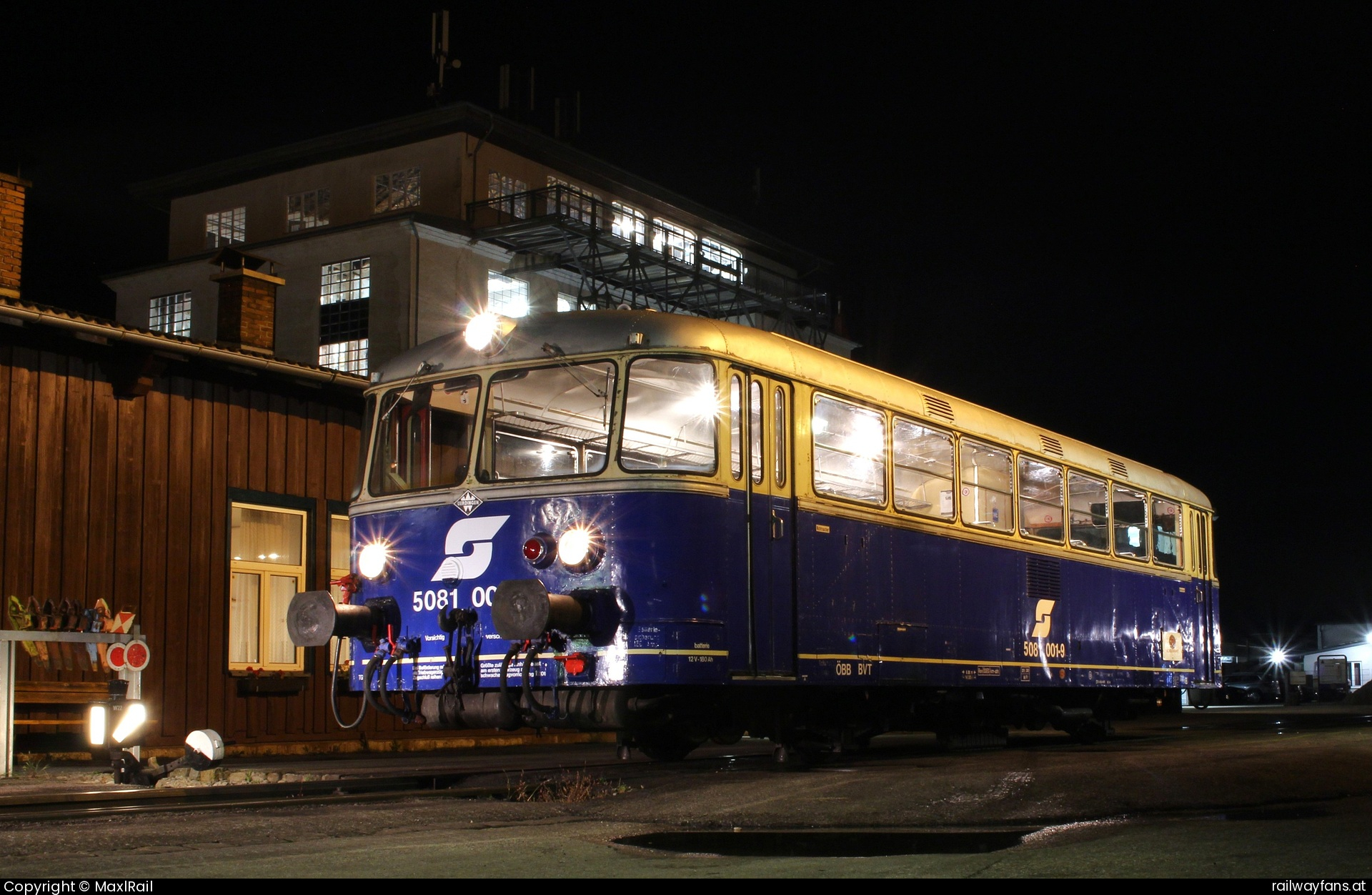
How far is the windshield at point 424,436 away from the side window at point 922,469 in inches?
148

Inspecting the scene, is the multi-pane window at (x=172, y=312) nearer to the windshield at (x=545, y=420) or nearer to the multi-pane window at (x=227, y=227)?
the multi-pane window at (x=227, y=227)

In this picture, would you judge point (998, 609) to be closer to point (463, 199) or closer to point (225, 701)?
point (225, 701)

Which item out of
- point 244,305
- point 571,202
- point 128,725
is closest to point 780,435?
point 128,725

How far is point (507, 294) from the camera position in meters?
34.5

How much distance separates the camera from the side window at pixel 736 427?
401 inches

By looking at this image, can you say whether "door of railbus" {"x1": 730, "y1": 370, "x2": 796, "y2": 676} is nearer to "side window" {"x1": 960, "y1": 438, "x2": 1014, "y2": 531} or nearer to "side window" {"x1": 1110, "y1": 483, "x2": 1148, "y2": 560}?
"side window" {"x1": 960, "y1": 438, "x2": 1014, "y2": 531}

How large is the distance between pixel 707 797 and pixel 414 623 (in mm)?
2691

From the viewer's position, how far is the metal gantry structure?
107 feet

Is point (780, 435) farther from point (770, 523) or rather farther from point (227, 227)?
point (227, 227)

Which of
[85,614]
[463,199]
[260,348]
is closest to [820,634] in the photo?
[85,614]

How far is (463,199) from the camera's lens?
33.7 m

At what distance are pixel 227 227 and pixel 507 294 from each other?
28.0ft

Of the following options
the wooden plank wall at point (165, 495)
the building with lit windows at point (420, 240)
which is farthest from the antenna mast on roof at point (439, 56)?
the wooden plank wall at point (165, 495)

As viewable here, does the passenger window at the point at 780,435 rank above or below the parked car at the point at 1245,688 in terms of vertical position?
above
